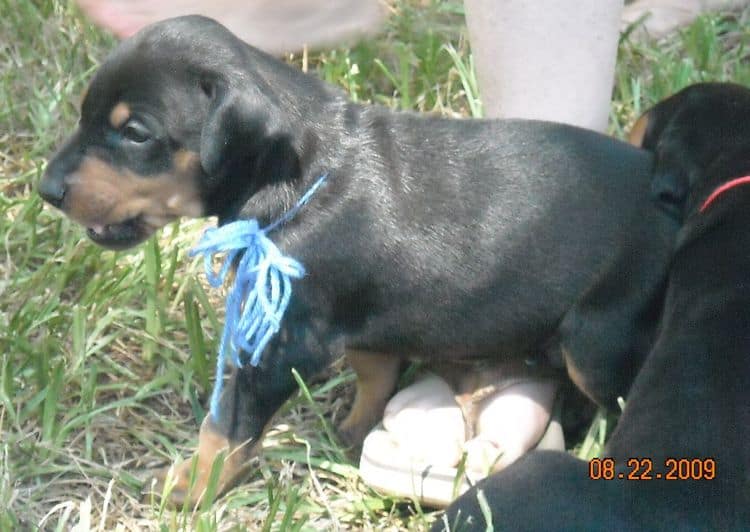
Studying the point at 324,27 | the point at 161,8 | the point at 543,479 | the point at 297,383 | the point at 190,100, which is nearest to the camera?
the point at 543,479

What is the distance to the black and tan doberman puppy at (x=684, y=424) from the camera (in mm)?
2502

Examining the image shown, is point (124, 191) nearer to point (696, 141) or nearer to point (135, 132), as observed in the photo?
point (135, 132)

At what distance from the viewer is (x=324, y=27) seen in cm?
453

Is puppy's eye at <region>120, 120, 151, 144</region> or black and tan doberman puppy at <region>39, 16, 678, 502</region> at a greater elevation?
puppy's eye at <region>120, 120, 151, 144</region>

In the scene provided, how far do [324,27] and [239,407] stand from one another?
6.27ft

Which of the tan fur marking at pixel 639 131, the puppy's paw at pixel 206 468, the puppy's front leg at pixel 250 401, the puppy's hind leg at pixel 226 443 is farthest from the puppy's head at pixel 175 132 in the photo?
the tan fur marking at pixel 639 131

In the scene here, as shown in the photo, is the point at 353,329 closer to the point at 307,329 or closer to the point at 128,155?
the point at 307,329

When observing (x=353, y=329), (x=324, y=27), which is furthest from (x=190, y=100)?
(x=324, y=27)

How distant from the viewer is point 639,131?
3.71 metres

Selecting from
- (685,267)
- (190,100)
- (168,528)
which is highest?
(190,100)
